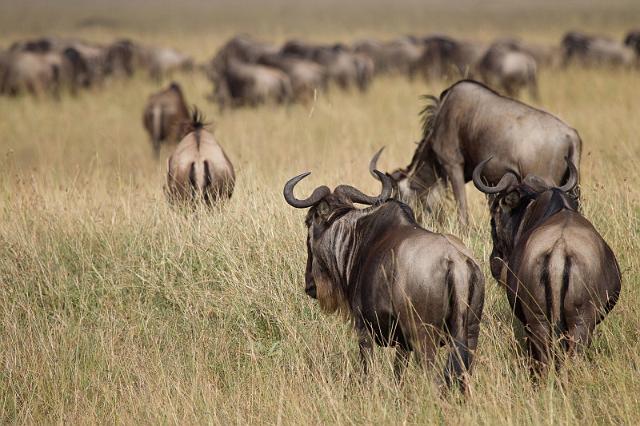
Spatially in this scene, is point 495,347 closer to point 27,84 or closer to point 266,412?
point 266,412

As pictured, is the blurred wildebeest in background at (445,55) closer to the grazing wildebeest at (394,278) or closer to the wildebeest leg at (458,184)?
the wildebeest leg at (458,184)

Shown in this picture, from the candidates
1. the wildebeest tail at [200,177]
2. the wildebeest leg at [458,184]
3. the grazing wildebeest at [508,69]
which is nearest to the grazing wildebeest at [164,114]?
the wildebeest tail at [200,177]

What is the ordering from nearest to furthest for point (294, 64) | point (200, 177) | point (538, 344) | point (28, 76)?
point (538, 344), point (200, 177), point (28, 76), point (294, 64)

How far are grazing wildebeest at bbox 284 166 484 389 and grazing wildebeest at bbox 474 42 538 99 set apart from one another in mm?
14606

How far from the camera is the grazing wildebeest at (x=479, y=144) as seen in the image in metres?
7.23

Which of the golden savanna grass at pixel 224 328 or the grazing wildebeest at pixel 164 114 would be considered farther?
the grazing wildebeest at pixel 164 114

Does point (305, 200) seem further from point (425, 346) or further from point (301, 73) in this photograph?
point (301, 73)

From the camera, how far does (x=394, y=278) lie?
4297 mm

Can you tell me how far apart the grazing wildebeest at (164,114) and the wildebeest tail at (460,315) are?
32.2ft

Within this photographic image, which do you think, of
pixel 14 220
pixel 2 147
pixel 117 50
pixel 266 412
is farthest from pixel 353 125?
pixel 117 50

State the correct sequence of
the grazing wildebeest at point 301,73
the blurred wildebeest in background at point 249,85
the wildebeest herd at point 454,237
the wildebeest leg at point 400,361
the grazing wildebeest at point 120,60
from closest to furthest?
the wildebeest herd at point 454,237 → the wildebeest leg at point 400,361 → the blurred wildebeest in background at point 249,85 → the grazing wildebeest at point 301,73 → the grazing wildebeest at point 120,60

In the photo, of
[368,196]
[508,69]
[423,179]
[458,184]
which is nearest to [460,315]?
[368,196]

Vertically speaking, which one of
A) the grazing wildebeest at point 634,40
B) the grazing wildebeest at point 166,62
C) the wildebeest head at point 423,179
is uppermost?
the wildebeest head at point 423,179

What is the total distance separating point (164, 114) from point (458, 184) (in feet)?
22.5
